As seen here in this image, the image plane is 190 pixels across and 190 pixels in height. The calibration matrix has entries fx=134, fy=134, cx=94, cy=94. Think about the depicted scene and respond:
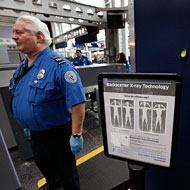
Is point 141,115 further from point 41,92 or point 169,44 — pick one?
point 41,92

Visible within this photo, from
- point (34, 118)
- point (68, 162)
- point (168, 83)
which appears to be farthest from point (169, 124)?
point (68, 162)

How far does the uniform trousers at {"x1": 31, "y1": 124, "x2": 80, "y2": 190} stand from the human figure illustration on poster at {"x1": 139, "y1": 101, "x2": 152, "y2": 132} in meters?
0.85

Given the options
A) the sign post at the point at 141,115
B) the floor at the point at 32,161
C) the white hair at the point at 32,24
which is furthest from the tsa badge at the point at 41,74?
the floor at the point at 32,161

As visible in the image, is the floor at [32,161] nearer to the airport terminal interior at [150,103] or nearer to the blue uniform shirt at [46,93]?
the airport terminal interior at [150,103]

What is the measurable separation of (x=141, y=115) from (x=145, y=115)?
14 mm

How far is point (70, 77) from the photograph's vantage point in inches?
41.1

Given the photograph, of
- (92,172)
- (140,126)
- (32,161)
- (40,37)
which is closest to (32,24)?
(40,37)

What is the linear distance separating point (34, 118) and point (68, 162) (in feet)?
1.75

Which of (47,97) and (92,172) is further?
(92,172)

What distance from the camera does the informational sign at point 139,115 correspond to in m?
0.45

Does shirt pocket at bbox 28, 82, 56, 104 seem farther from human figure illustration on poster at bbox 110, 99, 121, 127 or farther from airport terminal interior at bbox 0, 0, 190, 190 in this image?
human figure illustration on poster at bbox 110, 99, 121, 127

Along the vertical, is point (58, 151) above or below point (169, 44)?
below

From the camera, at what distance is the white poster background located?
1.51 ft

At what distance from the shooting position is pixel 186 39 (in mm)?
647
